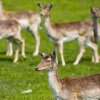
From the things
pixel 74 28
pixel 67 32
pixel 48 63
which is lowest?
pixel 48 63

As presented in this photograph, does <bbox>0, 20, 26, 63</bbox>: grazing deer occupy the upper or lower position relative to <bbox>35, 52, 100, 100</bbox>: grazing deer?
upper

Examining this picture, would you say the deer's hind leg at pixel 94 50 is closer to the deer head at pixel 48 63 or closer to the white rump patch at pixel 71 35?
the white rump patch at pixel 71 35

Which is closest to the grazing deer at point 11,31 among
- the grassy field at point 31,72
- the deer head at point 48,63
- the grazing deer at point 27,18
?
the grassy field at point 31,72

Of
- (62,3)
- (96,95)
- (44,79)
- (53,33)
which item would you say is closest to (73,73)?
(44,79)

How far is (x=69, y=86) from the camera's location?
442 inches

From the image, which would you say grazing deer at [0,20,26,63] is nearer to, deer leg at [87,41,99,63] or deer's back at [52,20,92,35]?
deer's back at [52,20,92,35]

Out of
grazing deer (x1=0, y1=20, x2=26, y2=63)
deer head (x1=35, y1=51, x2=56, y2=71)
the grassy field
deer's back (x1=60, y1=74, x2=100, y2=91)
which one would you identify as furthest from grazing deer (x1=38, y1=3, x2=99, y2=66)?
deer head (x1=35, y1=51, x2=56, y2=71)

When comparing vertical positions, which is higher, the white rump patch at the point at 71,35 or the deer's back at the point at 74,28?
the deer's back at the point at 74,28

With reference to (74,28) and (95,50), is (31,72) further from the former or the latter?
(95,50)

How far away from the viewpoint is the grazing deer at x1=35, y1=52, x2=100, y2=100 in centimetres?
1112

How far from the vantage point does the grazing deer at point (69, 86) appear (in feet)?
36.5

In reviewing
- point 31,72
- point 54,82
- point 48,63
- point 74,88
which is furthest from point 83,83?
point 31,72

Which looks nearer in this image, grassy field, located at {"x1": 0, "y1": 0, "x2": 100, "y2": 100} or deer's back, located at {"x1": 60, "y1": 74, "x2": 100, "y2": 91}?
deer's back, located at {"x1": 60, "y1": 74, "x2": 100, "y2": 91}

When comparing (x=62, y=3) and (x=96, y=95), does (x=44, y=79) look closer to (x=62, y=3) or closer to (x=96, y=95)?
(x=96, y=95)
